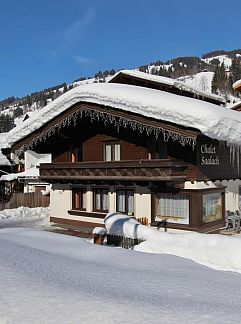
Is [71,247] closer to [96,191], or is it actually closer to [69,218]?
[96,191]

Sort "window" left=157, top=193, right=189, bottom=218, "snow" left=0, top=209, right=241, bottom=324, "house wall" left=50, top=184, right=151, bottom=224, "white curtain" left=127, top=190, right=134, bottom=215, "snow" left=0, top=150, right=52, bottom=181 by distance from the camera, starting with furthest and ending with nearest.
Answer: "snow" left=0, top=150, right=52, bottom=181 → "white curtain" left=127, top=190, right=134, bottom=215 → "house wall" left=50, top=184, right=151, bottom=224 → "window" left=157, top=193, right=189, bottom=218 → "snow" left=0, top=209, right=241, bottom=324

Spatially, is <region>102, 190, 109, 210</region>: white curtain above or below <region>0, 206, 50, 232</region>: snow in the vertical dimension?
above

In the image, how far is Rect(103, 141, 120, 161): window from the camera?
63.3 feet

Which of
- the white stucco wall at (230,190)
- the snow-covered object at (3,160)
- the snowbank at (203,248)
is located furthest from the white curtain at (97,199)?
the snow-covered object at (3,160)

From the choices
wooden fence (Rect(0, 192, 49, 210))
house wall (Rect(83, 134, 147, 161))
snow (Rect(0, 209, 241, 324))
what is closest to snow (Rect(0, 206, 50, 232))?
wooden fence (Rect(0, 192, 49, 210))

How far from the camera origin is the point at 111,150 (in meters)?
19.5

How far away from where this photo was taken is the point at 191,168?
52.9 ft

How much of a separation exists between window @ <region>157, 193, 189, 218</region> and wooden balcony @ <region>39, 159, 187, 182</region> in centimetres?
109

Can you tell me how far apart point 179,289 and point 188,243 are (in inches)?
162

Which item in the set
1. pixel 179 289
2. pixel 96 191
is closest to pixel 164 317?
pixel 179 289

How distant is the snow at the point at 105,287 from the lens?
392cm

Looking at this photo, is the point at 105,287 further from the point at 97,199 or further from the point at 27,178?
the point at 27,178

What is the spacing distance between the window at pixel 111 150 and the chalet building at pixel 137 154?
53 mm

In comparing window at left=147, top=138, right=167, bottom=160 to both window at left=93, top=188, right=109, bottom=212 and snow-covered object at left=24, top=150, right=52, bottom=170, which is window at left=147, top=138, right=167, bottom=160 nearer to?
Result: window at left=93, top=188, right=109, bottom=212
